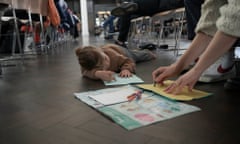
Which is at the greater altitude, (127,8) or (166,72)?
(127,8)

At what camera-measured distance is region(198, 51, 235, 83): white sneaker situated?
53.9 inches

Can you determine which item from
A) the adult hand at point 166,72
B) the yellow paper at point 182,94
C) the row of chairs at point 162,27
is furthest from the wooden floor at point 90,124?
the row of chairs at point 162,27

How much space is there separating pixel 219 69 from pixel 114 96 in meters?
0.65

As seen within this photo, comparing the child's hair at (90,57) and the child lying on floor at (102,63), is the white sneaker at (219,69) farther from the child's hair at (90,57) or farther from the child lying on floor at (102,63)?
the child's hair at (90,57)

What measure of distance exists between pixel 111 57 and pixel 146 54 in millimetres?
777

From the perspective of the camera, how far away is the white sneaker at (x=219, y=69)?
53.9 inches

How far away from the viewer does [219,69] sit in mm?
1397

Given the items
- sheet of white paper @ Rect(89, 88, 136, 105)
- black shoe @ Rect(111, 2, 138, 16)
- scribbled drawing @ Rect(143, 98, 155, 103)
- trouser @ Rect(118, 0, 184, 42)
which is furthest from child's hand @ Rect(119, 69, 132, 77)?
black shoe @ Rect(111, 2, 138, 16)

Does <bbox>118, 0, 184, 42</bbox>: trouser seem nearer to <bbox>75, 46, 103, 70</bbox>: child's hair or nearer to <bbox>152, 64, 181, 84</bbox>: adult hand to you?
<bbox>75, 46, 103, 70</bbox>: child's hair

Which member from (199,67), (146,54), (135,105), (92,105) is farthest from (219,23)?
(146,54)

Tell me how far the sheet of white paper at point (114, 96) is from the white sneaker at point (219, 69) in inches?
17.2

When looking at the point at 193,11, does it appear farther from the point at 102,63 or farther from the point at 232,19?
the point at 232,19

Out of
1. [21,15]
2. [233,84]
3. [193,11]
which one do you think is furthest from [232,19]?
[21,15]

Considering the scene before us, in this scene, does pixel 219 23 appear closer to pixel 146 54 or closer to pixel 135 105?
pixel 135 105
